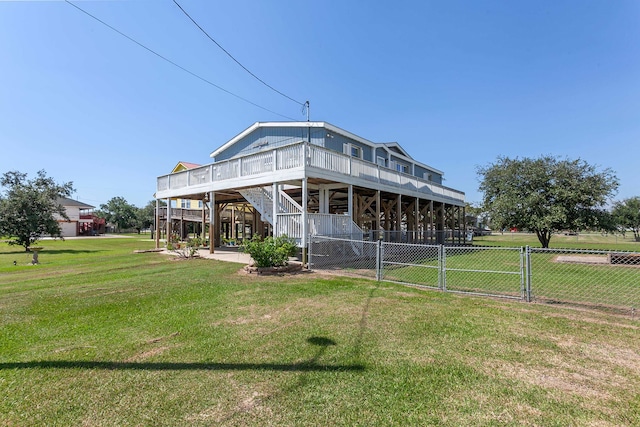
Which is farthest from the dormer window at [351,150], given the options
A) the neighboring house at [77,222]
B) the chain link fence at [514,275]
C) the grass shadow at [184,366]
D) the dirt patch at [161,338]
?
the neighboring house at [77,222]

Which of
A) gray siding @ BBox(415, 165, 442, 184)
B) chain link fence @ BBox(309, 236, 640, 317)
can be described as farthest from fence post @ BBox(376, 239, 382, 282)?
gray siding @ BBox(415, 165, 442, 184)

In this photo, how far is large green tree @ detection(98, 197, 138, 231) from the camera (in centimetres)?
6938

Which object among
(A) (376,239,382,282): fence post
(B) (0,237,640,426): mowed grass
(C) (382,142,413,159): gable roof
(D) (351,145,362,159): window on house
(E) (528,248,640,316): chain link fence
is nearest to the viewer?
(B) (0,237,640,426): mowed grass

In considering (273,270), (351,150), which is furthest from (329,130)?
(273,270)

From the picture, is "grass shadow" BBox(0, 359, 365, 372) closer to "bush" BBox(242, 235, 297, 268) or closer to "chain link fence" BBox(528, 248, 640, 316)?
"chain link fence" BBox(528, 248, 640, 316)

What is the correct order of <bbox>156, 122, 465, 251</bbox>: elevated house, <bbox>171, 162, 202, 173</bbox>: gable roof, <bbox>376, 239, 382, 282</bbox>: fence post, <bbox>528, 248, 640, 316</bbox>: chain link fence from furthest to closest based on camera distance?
<bbox>171, 162, 202, 173</bbox>: gable roof
<bbox>156, 122, 465, 251</bbox>: elevated house
<bbox>376, 239, 382, 282</bbox>: fence post
<bbox>528, 248, 640, 316</bbox>: chain link fence

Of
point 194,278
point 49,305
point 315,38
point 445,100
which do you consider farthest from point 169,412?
point 445,100

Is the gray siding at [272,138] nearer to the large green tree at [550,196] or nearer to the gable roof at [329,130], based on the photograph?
the gable roof at [329,130]

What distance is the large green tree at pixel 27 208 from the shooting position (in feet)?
69.1

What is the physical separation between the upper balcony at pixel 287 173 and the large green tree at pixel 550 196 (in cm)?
529

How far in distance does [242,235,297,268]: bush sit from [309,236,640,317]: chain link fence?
2.79 feet

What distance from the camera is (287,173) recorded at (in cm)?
1028

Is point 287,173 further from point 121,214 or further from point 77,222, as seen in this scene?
point 121,214

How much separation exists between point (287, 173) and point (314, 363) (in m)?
7.85
